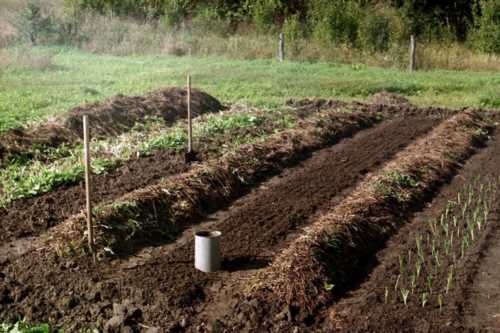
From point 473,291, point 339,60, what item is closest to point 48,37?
point 339,60

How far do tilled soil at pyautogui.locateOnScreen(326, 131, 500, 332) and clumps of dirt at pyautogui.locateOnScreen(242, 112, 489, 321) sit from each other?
0.56 ft

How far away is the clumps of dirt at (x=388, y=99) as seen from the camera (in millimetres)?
14781

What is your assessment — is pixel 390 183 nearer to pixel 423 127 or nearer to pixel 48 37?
pixel 423 127

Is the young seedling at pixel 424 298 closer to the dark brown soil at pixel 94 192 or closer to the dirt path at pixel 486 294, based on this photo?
the dirt path at pixel 486 294

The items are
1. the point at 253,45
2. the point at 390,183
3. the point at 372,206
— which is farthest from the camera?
the point at 253,45

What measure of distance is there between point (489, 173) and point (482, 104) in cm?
610

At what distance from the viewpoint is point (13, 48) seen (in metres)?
20.2

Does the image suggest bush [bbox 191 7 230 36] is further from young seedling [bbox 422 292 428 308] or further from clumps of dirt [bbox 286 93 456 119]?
young seedling [bbox 422 292 428 308]

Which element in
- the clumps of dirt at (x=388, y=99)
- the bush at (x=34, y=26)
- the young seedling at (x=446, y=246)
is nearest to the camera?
the young seedling at (x=446, y=246)

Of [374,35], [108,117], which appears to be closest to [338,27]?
[374,35]

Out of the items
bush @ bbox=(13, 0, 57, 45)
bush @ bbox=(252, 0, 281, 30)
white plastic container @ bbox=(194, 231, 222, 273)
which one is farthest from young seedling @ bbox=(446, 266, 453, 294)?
bush @ bbox=(252, 0, 281, 30)

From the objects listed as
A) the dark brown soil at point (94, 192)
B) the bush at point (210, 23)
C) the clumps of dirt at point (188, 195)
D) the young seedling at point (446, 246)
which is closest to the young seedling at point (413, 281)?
the young seedling at point (446, 246)

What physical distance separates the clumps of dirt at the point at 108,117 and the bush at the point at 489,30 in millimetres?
13292

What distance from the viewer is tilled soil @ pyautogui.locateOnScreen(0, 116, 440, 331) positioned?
4.94m
